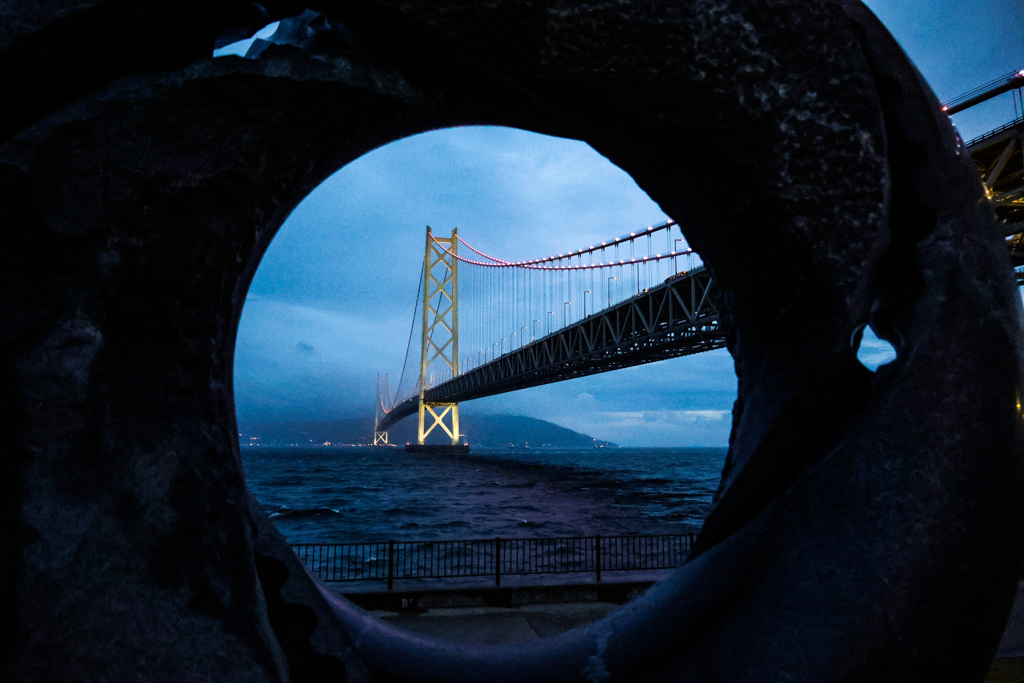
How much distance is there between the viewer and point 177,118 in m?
1.28

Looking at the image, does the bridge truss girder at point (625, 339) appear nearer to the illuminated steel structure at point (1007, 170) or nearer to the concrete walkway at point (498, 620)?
the illuminated steel structure at point (1007, 170)

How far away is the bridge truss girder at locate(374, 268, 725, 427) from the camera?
21688 millimetres

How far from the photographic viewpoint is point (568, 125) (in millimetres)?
1564

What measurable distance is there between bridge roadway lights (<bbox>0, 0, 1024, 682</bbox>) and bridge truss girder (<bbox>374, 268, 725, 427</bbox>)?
618 inches

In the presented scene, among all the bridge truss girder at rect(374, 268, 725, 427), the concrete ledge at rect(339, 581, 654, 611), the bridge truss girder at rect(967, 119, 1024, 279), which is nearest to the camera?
the concrete ledge at rect(339, 581, 654, 611)

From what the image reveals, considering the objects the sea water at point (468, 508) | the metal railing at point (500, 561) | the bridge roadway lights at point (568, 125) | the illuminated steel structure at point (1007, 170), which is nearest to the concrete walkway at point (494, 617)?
the metal railing at point (500, 561)

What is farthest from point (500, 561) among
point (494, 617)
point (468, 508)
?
point (468, 508)

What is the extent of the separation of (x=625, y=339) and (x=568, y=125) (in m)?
24.6

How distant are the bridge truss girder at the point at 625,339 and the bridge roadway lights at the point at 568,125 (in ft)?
51.5

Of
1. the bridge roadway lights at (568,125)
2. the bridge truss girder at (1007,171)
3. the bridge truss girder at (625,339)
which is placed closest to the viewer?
the bridge roadway lights at (568,125)

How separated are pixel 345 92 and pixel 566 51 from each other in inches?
20.8

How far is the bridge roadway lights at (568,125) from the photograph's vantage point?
119 cm

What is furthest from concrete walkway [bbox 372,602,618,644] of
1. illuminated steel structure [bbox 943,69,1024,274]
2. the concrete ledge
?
illuminated steel structure [bbox 943,69,1024,274]

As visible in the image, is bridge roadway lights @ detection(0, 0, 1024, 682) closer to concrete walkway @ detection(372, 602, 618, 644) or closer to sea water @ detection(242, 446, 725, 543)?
concrete walkway @ detection(372, 602, 618, 644)
